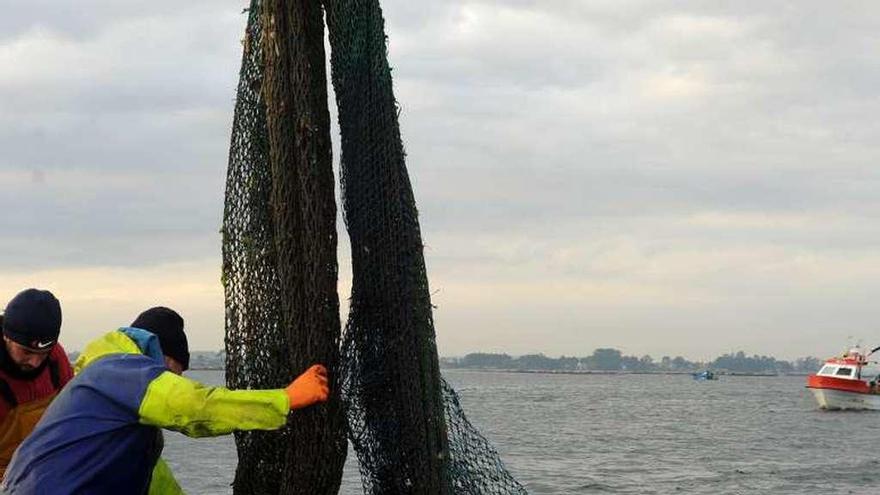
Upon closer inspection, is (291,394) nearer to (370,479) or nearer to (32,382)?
(32,382)

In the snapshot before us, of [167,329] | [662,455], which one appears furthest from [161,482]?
[662,455]

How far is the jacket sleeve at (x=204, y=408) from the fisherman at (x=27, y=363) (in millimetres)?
824

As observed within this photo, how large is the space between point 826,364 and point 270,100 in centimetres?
6540

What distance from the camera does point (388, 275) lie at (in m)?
5.37

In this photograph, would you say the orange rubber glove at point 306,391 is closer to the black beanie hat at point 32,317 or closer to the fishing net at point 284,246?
the black beanie hat at point 32,317

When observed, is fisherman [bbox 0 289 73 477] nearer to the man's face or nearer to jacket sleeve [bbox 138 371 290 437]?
the man's face

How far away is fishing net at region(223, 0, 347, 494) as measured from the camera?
5.04 metres

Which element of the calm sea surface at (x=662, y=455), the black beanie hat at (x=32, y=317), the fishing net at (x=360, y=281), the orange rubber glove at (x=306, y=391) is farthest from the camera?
the calm sea surface at (x=662, y=455)

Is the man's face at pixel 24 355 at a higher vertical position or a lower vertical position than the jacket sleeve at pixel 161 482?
higher

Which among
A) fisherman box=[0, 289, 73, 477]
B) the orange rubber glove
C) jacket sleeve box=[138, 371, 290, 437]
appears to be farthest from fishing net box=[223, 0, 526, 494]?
jacket sleeve box=[138, 371, 290, 437]

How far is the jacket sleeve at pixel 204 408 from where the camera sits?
11.5ft

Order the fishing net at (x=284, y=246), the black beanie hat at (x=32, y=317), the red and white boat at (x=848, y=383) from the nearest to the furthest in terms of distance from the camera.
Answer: the black beanie hat at (x=32, y=317), the fishing net at (x=284, y=246), the red and white boat at (x=848, y=383)

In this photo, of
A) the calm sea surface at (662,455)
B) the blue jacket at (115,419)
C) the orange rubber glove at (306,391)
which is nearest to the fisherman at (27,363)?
the blue jacket at (115,419)

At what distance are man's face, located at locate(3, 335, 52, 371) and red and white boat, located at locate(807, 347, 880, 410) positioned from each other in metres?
62.8
